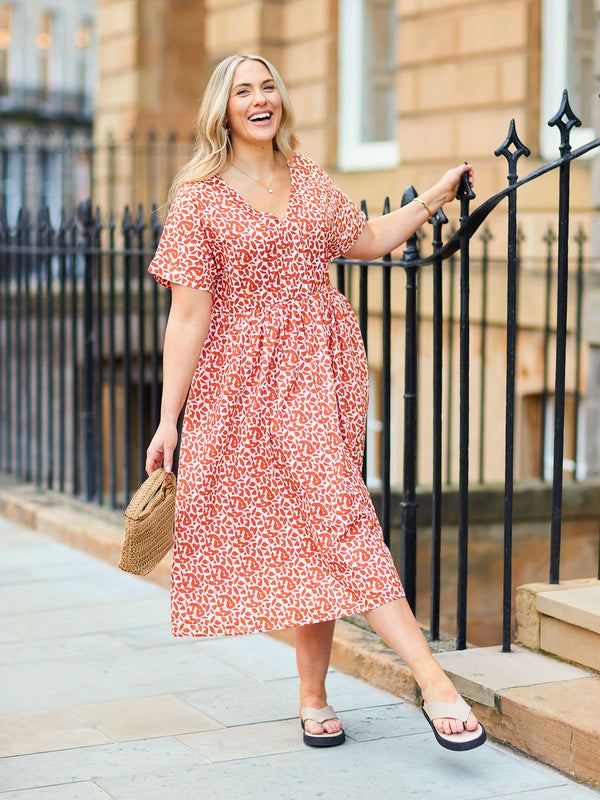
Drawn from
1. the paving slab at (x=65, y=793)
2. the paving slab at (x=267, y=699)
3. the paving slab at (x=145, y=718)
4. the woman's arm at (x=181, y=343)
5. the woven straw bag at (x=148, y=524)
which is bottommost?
the paving slab at (x=65, y=793)

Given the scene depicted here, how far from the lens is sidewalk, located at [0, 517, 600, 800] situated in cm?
328

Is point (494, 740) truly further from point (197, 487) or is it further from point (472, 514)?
point (472, 514)

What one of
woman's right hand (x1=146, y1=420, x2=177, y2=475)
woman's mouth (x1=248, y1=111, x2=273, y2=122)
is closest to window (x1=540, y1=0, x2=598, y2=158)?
woman's mouth (x1=248, y1=111, x2=273, y2=122)

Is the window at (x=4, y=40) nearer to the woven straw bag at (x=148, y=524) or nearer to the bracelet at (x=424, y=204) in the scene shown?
the bracelet at (x=424, y=204)

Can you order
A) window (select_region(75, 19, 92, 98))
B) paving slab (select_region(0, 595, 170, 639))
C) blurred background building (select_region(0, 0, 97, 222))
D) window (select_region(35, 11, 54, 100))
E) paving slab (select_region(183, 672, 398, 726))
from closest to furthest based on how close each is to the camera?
paving slab (select_region(183, 672, 398, 726)) → paving slab (select_region(0, 595, 170, 639)) → blurred background building (select_region(0, 0, 97, 222)) → window (select_region(35, 11, 54, 100)) → window (select_region(75, 19, 92, 98))

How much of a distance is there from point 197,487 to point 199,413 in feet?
0.68

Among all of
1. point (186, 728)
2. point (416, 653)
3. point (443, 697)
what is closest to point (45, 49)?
point (186, 728)

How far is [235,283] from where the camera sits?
3.48 metres

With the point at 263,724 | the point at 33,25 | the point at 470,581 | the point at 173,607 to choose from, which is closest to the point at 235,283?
the point at 173,607

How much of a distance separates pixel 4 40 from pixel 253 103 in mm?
39598

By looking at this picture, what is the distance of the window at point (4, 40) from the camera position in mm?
39531

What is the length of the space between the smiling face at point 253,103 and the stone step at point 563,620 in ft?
5.31

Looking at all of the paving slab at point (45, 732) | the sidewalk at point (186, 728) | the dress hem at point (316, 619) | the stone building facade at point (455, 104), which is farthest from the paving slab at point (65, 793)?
the stone building facade at point (455, 104)

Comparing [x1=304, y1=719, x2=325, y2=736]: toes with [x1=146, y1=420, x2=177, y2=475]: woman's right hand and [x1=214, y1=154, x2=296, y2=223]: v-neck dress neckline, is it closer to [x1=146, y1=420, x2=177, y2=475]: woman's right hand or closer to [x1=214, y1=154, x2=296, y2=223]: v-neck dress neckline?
[x1=146, y1=420, x2=177, y2=475]: woman's right hand
